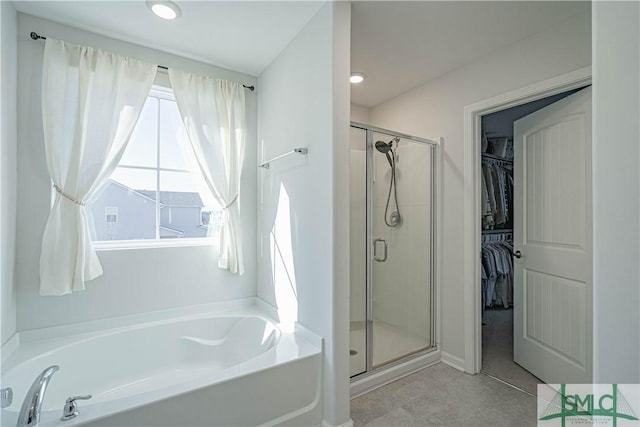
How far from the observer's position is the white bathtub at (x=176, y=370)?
1365 mm

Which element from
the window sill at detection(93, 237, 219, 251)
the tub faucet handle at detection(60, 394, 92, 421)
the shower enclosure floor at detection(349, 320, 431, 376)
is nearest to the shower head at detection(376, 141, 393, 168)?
the shower enclosure floor at detection(349, 320, 431, 376)

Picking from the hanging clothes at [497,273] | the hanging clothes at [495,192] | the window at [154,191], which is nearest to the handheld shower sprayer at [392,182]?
the window at [154,191]

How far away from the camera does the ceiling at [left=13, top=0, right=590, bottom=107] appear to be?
182 cm

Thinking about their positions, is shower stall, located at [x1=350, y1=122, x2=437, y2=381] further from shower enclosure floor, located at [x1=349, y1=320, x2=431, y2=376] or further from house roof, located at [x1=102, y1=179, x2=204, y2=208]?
house roof, located at [x1=102, y1=179, x2=204, y2=208]

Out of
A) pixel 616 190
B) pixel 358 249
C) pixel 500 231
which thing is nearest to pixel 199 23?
pixel 358 249

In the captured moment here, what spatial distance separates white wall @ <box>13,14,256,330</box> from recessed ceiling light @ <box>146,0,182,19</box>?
0.50m

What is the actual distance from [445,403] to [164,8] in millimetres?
3089

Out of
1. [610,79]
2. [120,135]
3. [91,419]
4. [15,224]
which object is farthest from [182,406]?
[610,79]

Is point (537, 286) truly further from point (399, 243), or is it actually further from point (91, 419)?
point (91, 419)

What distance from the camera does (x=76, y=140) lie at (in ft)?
6.39

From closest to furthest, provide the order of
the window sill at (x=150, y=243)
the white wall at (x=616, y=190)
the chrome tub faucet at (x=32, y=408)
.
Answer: the white wall at (x=616, y=190), the chrome tub faucet at (x=32, y=408), the window sill at (x=150, y=243)

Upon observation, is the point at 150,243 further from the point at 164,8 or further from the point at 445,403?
the point at 445,403

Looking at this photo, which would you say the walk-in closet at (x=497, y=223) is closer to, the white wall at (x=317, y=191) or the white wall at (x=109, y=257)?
the white wall at (x=317, y=191)

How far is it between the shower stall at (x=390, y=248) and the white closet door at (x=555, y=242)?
27.2 inches
